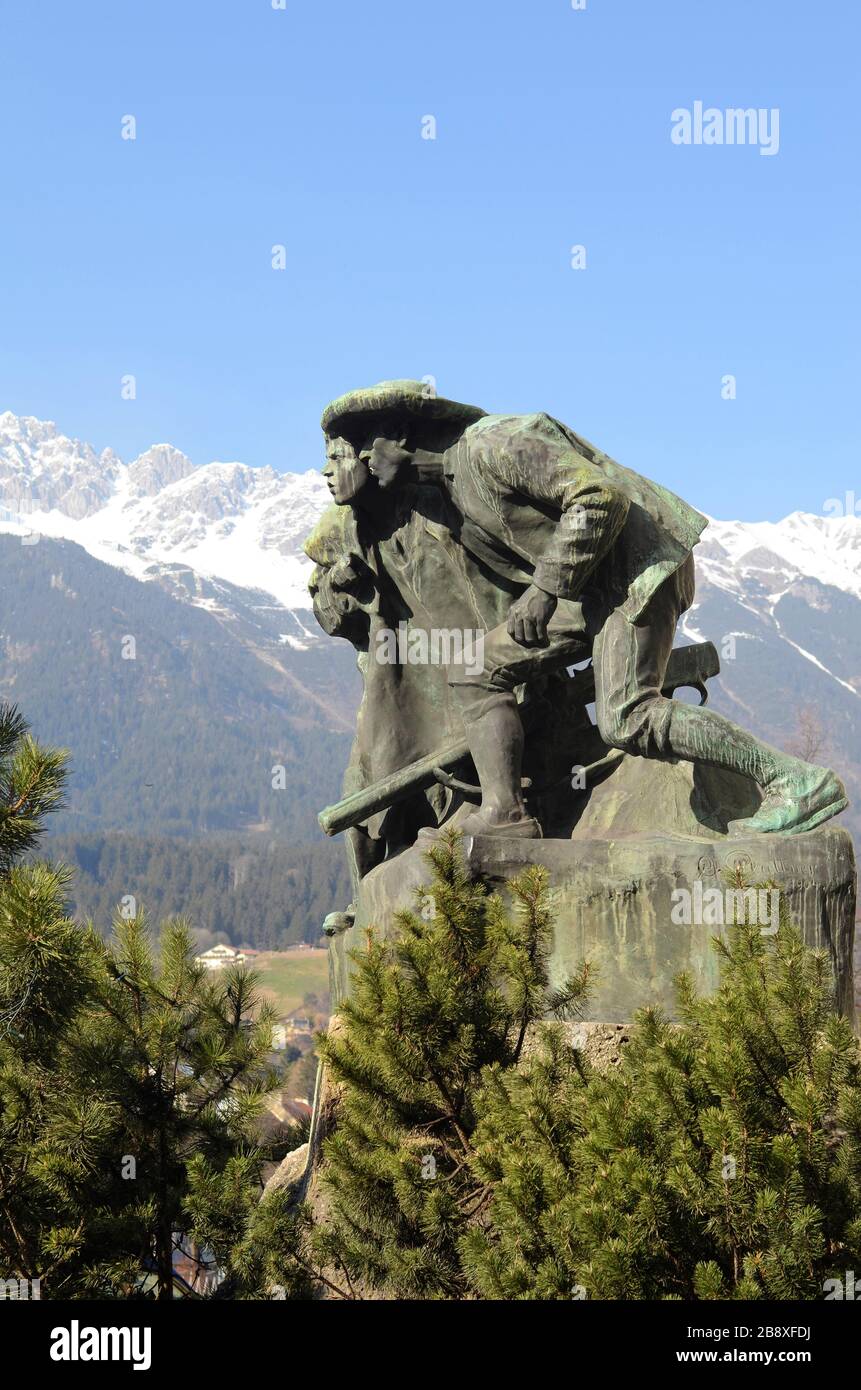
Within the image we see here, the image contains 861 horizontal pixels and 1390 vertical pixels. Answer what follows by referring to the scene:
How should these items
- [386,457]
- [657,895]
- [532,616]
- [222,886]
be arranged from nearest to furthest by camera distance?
1. [657,895]
2. [532,616]
3. [386,457]
4. [222,886]

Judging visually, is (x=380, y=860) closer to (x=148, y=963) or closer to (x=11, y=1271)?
(x=148, y=963)

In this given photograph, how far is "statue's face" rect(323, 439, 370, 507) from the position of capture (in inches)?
336

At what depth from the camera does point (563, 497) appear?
7656 millimetres

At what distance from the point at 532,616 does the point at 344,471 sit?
138 cm

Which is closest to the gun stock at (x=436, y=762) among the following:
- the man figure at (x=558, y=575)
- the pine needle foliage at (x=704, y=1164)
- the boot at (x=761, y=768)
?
the man figure at (x=558, y=575)

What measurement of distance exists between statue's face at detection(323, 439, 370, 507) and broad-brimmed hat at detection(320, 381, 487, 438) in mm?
147

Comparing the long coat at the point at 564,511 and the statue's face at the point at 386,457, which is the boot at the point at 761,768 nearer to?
the long coat at the point at 564,511

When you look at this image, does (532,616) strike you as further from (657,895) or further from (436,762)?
(657,895)

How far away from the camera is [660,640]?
7.79 meters

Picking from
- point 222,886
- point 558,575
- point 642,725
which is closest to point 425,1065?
point 642,725

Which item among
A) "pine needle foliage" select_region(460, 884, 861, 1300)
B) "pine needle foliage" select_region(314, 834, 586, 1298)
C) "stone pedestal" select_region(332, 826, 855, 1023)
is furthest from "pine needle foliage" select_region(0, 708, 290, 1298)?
"stone pedestal" select_region(332, 826, 855, 1023)

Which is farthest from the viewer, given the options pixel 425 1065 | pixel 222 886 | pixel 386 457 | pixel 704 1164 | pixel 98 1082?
pixel 222 886

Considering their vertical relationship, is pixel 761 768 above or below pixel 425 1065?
above

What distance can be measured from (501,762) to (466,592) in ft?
3.61
